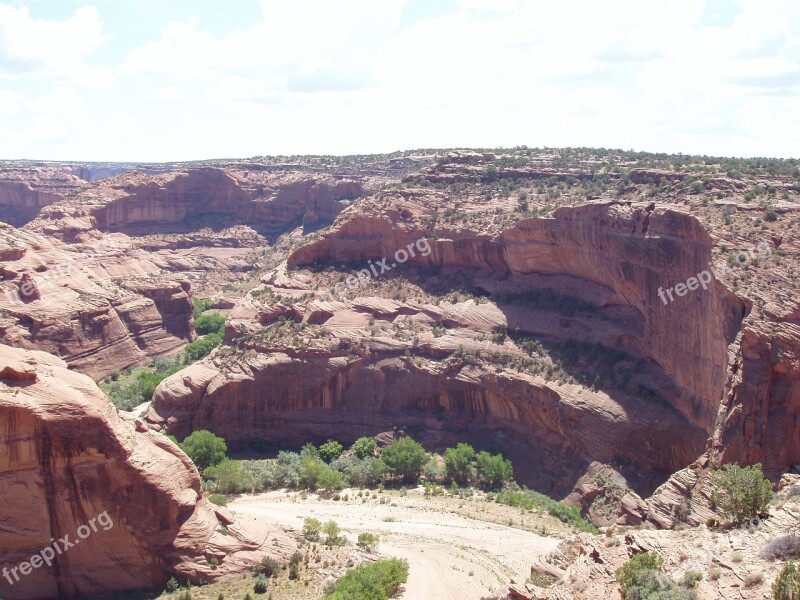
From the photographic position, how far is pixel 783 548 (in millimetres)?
15266

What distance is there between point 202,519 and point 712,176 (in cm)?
3597

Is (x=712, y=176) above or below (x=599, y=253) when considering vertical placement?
above

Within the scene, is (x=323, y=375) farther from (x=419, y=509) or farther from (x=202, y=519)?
(x=202, y=519)

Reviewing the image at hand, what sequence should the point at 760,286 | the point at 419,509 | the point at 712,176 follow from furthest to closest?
1. the point at 712,176
2. the point at 419,509
3. the point at 760,286

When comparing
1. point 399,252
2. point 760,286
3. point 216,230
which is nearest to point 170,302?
point 399,252

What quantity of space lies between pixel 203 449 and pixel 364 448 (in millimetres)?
9459

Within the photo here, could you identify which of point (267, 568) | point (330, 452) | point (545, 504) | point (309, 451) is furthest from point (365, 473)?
point (267, 568)

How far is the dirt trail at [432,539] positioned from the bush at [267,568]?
4044 mm

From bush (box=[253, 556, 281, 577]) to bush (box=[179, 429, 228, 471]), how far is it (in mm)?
17311

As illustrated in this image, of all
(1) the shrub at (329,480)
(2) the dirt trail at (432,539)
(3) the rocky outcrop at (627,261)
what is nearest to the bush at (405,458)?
(2) the dirt trail at (432,539)

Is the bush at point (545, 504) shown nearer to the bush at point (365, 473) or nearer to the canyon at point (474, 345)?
the canyon at point (474, 345)

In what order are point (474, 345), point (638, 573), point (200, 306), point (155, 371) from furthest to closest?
point (200, 306) → point (155, 371) → point (474, 345) → point (638, 573)

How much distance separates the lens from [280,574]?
80.5ft

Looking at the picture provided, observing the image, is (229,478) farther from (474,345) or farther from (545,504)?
(474,345)
